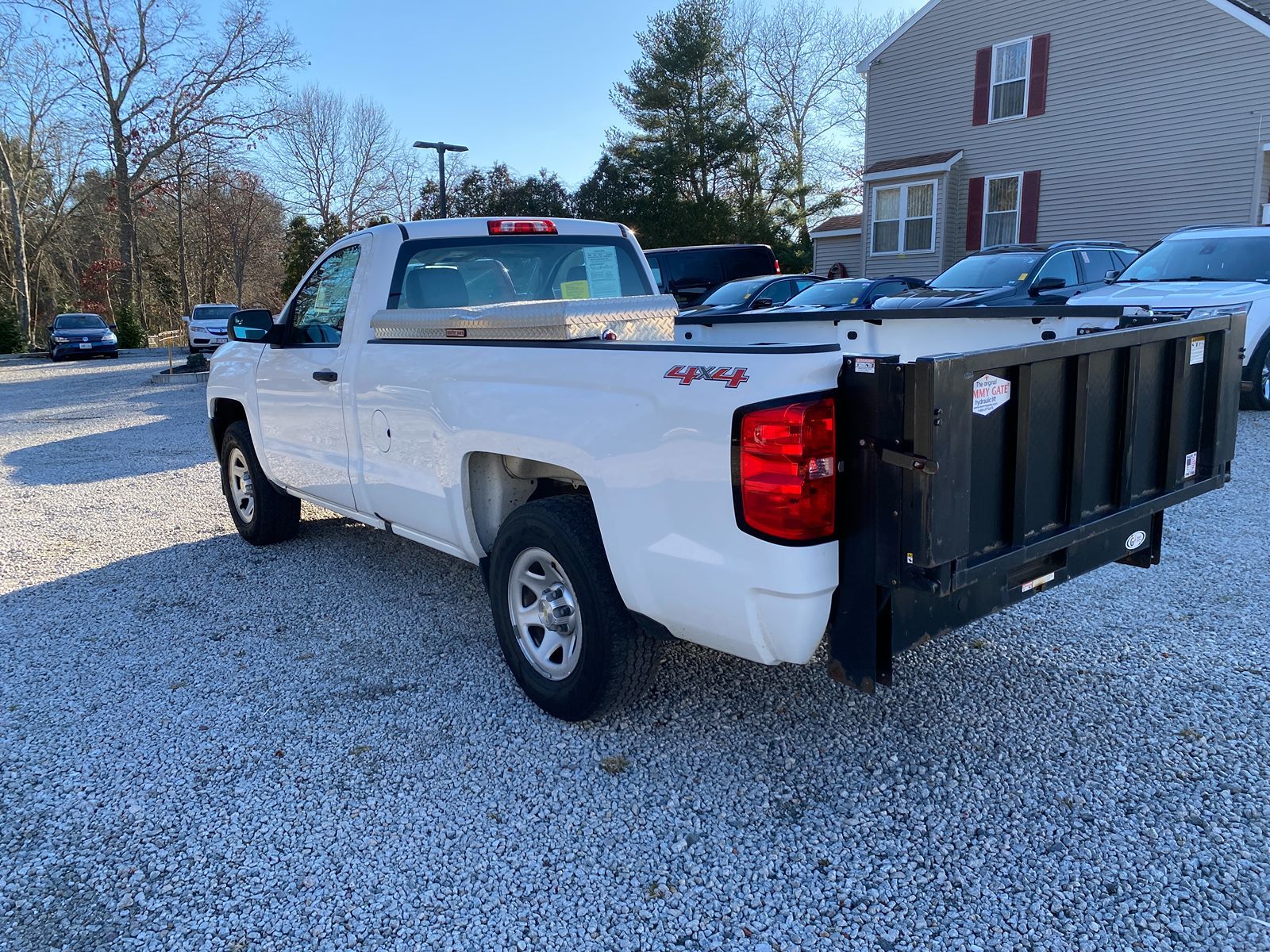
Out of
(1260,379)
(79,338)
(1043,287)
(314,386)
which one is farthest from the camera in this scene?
(79,338)

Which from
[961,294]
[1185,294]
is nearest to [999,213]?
[961,294]

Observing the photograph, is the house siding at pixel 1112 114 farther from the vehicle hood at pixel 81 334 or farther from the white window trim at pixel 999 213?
Answer: the vehicle hood at pixel 81 334

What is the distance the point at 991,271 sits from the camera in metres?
11.8

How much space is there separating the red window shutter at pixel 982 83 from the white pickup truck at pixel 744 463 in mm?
19836

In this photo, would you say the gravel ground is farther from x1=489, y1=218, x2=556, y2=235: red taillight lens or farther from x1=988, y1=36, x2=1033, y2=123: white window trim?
x1=988, y1=36, x2=1033, y2=123: white window trim

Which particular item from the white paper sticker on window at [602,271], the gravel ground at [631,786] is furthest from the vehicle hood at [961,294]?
the gravel ground at [631,786]

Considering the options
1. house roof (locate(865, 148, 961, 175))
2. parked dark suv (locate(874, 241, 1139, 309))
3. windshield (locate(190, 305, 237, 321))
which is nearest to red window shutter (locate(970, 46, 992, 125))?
house roof (locate(865, 148, 961, 175))

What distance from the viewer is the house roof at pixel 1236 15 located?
16981 millimetres

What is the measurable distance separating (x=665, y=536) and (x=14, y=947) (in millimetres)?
2125

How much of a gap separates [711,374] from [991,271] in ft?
33.8

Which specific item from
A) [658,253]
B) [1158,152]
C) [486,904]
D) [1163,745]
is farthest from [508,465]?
[1158,152]

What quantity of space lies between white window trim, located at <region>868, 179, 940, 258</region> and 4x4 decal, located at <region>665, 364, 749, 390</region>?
21.4m

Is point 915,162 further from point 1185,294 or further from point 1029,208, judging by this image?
point 1185,294

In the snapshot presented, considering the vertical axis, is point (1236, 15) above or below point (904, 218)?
above
